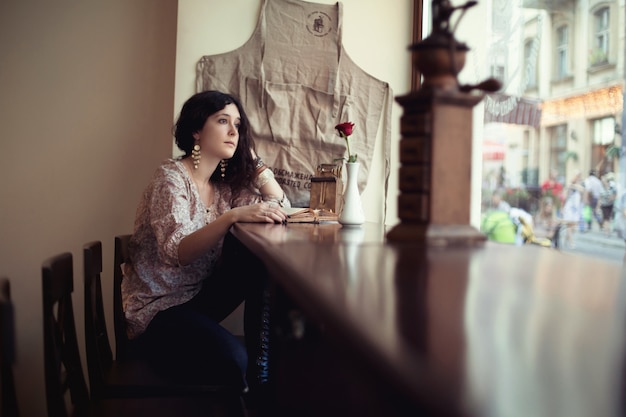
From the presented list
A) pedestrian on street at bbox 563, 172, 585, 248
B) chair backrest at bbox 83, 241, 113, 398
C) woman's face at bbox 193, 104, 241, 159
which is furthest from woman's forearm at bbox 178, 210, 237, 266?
pedestrian on street at bbox 563, 172, 585, 248

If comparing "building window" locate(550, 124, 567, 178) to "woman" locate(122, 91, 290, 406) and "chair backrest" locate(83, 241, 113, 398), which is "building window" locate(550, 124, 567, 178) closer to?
"woman" locate(122, 91, 290, 406)

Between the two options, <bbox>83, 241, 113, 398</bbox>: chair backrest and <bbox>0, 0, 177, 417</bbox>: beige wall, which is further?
<bbox>0, 0, 177, 417</bbox>: beige wall

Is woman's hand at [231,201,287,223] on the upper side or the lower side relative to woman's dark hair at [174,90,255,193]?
lower

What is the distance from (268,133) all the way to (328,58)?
1.74ft

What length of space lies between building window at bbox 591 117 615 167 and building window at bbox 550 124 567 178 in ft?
0.65

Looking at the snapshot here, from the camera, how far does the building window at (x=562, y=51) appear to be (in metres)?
2.23

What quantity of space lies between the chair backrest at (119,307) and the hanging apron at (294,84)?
998 millimetres

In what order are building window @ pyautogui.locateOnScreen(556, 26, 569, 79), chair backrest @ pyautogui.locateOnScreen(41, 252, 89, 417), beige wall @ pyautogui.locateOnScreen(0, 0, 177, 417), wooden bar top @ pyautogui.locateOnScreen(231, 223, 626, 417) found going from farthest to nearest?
beige wall @ pyautogui.locateOnScreen(0, 0, 177, 417)
building window @ pyautogui.locateOnScreen(556, 26, 569, 79)
chair backrest @ pyautogui.locateOnScreen(41, 252, 89, 417)
wooden bar top @ pyautogui.locateOnScreen(231, 223, 626, 417)

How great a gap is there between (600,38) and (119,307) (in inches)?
76.8

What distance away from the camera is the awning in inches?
97.8

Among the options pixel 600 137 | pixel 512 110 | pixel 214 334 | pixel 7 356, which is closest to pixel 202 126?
pixel 214 334

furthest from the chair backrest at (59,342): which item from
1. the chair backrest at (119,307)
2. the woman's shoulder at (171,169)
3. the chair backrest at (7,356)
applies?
the woman's shoulder at (171,169)

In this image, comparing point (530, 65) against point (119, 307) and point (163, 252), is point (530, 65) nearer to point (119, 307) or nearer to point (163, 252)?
point (163, 252)

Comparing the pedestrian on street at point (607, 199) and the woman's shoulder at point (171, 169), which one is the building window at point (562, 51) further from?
the woman's shoulder at point (171, 169)
